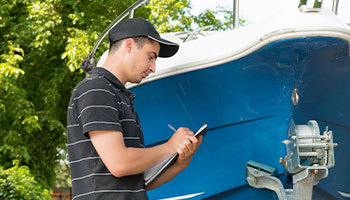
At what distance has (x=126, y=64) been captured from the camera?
2.09m

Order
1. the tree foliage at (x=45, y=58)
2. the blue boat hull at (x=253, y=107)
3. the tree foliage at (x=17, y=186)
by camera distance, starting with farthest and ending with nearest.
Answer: the tree foliage at (x=45, y=58), the tree foliage at (x=17, y=186), the blue boat hull at (x=253, y=107)

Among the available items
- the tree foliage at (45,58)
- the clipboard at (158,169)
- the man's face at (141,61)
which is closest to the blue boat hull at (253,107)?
the man's face at (141,61)

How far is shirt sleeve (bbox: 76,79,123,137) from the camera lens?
181 centimetres

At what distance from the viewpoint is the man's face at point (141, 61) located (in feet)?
6.86

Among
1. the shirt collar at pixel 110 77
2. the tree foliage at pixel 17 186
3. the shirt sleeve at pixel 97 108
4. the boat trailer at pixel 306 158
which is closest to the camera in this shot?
the shirt sleeve at pixel 97 108

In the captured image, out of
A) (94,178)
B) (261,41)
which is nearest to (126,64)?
(94,178)

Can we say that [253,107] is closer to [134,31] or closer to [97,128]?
[134,31]

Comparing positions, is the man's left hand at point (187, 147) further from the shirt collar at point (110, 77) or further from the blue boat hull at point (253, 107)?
the blue boat hull at point (253, 107)

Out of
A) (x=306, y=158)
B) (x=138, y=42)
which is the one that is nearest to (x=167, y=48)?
(x=138, y=42)

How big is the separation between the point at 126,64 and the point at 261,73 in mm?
898

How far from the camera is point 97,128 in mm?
1796

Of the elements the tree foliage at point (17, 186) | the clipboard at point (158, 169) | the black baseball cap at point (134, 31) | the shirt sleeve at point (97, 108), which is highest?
the black baseball cap at point (134, 31)

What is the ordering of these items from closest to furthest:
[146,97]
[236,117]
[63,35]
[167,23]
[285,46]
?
[285,46] → [236,117] → [146,97] → [167,23] → [63,35]

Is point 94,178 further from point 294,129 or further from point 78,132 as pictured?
point 294,129
